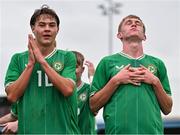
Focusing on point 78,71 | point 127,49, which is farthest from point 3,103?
point 127,49

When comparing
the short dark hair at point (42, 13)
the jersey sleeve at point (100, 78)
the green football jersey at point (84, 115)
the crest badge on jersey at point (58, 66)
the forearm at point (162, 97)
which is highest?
the short dark hair at point (42, 13)

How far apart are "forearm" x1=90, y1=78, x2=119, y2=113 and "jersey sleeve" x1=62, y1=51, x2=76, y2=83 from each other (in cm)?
26

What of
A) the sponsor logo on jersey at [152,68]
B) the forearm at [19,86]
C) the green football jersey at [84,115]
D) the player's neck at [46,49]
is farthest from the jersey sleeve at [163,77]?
the green football jersey at [84,115]

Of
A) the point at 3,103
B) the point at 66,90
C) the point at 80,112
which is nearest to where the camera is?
the point at 66,90

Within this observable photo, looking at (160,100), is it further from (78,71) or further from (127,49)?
(78,71)

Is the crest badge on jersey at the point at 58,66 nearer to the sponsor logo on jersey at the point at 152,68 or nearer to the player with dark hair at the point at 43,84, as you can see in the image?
the player with dark hair at the point at 43,84

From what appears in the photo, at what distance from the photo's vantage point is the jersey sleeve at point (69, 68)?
525 cm

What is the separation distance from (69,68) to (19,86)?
0.54 m

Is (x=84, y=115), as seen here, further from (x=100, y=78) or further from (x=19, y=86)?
(x=19, y=86)

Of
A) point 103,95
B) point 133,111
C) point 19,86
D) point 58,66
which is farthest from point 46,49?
point 133,111

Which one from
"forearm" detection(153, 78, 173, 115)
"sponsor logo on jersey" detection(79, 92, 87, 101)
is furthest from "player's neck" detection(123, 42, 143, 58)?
"sponsor logo on jersey" detection(79, 92, 87, 101)

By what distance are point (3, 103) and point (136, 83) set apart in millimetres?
2534

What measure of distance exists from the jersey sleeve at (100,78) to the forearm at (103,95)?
83mm

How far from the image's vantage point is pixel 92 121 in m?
6.83
